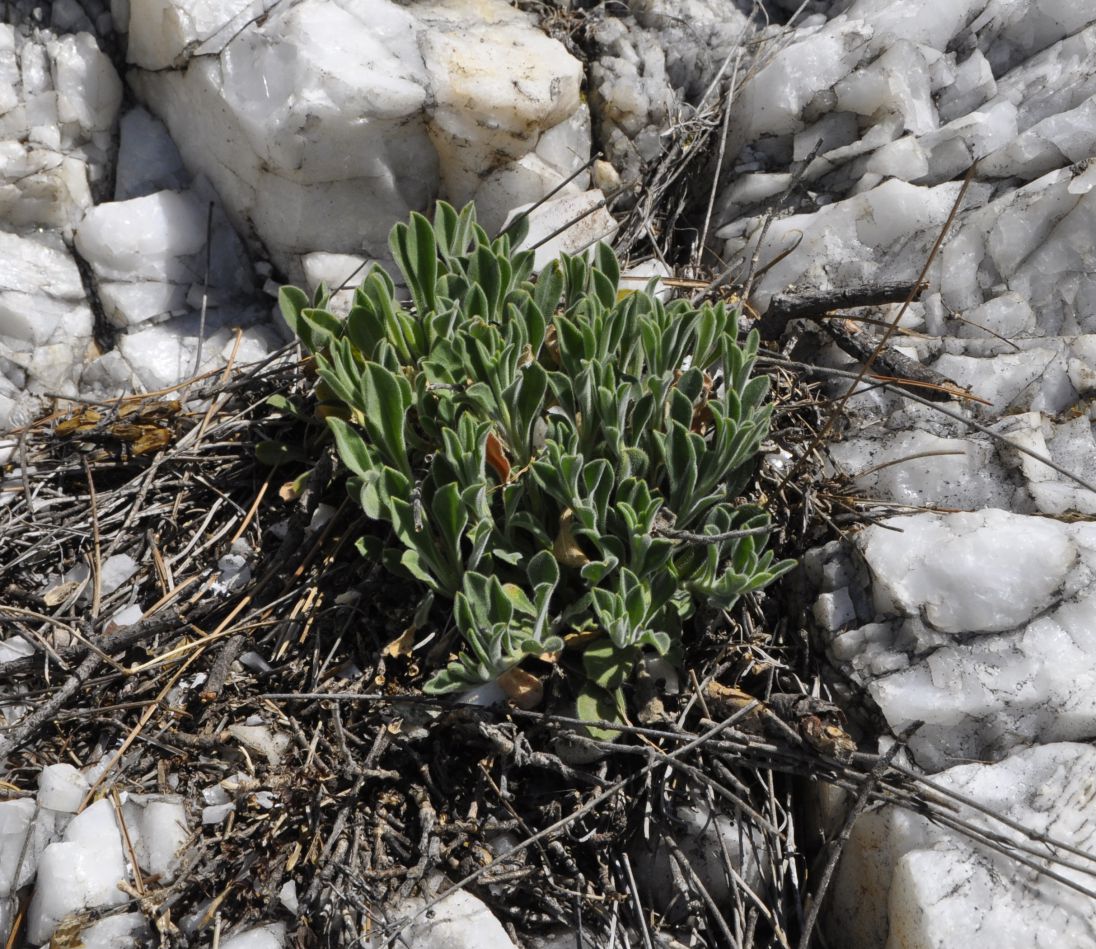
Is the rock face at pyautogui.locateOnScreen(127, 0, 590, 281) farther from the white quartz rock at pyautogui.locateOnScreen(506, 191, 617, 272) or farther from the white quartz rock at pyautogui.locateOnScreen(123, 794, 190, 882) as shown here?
the white quartz rock at pyautogui.locateOnScreen(123, 794, 190, 882)

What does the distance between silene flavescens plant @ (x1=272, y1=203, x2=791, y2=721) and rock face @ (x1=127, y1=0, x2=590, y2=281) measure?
0.72 meters

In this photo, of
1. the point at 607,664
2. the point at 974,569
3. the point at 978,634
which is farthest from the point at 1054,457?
the point at 607,664

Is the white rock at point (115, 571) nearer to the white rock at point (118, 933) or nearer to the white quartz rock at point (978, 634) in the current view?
the white rock at point (118, 933)

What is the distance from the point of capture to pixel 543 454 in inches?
91.7

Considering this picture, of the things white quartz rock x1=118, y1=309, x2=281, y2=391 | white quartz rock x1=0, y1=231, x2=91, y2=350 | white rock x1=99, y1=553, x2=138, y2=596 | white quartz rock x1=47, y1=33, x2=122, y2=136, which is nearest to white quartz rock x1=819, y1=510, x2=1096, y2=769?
white rock x1=99, y1=553, x2=138, y2=596

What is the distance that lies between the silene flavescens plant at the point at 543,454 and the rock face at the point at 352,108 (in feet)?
2.36

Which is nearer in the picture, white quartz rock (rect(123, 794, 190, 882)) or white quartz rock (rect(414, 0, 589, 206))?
white quartz rock (rect(123, 794, 190, 882))

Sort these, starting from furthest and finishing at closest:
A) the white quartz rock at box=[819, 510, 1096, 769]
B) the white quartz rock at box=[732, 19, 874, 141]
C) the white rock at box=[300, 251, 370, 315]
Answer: the white quartz rock at box=[732, 19, 874, 141] < the white rock at box=[300, 251, 370, 315] < the white quartz rock at box=[819, 510, 1096, 769]

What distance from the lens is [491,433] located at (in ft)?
8.14

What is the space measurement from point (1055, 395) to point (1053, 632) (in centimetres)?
77

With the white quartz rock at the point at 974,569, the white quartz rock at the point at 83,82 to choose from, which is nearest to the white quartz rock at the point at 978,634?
the white quartz rock at the point at 974,569

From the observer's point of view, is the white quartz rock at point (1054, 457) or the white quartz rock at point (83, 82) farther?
the white quartz rock at point (83, 82)

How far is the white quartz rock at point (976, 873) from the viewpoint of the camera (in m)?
1.98

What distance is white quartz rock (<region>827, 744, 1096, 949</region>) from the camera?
78.0 inches
